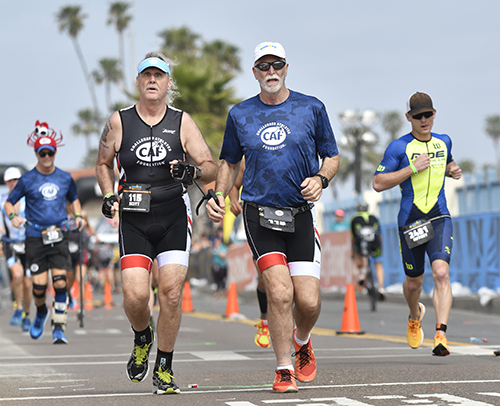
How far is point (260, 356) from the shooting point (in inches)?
378

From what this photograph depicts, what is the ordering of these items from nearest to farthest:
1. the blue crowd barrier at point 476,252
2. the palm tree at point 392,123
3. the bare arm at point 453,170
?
the bare arm at point 453,170 < the blue crowd barrier at point 476,252 < the palm tree at point 392,123

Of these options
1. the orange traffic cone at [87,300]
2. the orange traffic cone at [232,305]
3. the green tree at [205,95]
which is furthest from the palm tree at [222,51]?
the orange traffic cone at [232,305]

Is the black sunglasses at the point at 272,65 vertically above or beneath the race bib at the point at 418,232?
above

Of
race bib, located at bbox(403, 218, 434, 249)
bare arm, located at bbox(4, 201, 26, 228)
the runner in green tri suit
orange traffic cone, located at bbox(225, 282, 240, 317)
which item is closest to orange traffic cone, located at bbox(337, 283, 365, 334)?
the runner in green tri suit

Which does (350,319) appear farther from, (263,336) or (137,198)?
(137,198)

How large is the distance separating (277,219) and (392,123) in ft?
370

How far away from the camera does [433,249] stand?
8719mm

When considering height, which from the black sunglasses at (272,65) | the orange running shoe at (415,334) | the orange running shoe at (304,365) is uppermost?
the black sunglasses at (272,65)

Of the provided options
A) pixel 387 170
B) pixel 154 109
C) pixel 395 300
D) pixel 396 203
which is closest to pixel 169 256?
pixel 154 109

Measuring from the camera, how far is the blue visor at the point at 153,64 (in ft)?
22.7

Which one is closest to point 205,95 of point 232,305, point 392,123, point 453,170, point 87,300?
point 87,300

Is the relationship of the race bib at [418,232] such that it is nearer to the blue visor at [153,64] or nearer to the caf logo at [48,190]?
the blue visor at [153,64]

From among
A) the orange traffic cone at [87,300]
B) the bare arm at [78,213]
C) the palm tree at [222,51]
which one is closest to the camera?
the bare arm at [78,213]

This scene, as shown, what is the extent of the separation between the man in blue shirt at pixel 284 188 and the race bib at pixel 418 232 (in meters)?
2.09
